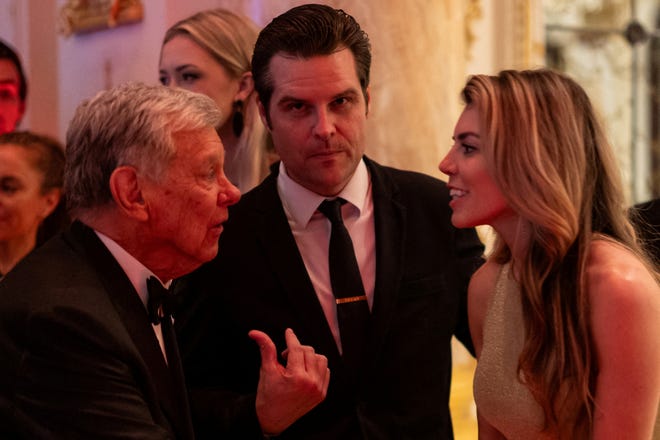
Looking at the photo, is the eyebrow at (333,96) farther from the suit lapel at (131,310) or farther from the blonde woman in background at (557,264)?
the suit lapel at (131,310)

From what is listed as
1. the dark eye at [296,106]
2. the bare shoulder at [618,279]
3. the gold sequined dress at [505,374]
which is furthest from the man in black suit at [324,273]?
the bare shoulder at [618,279]

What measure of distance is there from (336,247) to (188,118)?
0.61 metres

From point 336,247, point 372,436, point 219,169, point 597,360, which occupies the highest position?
point 219,169

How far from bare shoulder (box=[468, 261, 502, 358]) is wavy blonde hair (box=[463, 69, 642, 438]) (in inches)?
8.9

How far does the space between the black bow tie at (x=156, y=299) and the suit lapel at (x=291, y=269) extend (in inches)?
17.5

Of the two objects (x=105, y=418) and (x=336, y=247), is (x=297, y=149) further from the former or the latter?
(x=105, y=418)

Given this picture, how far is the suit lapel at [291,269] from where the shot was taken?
2.52 m

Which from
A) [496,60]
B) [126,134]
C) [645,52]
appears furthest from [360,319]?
[645,52]

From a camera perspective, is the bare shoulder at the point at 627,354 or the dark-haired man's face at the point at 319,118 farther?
the dark-haired man's face at the point at 319,118

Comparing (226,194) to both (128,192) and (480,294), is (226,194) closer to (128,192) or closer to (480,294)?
(128,192)

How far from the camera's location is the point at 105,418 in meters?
1.88

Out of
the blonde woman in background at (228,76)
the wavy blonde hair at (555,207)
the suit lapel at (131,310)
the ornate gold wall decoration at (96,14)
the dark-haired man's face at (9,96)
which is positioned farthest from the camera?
the ornate gold wall decoration at (96,14)

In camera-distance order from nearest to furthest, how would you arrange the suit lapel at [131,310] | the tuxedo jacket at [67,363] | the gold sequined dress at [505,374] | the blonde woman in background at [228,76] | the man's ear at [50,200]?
the tuxedo jacket at [67,363], the suit lapel at [131,310], the gold sequined dress at [505,374], the blonde woman in background at [228,76], the man's ear at [50,200]

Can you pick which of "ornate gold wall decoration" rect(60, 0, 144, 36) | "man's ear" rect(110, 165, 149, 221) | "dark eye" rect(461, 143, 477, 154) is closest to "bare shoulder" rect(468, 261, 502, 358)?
"dark eye" rect(461, 143, 477, 154)
